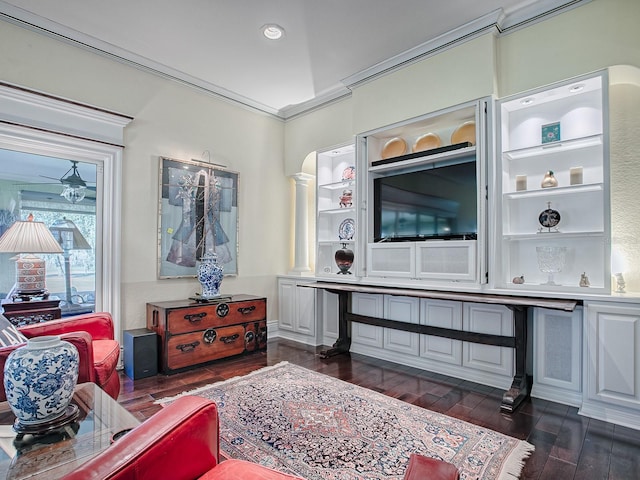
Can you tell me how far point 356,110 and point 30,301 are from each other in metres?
3.48

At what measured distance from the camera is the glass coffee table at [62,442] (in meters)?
1.10

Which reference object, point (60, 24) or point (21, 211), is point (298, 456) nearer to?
point (21, 211)

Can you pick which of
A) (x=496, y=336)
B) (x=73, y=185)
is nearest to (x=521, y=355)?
(x=496, y=336)

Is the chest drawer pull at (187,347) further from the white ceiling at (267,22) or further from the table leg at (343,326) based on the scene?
the white ceiling at (267,22)

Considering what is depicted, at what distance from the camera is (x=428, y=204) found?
11.6 ft

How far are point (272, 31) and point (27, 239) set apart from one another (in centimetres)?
255

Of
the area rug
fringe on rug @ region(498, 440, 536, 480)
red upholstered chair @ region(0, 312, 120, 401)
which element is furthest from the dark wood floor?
red upholstered chair @ region(0, 312, 120, 401)

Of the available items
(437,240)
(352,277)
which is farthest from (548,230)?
(352,277)

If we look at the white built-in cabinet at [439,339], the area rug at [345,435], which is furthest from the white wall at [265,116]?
the area rug at [345,435]

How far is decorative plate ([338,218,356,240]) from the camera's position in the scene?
429 cm

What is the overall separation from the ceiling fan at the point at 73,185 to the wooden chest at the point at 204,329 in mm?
1210

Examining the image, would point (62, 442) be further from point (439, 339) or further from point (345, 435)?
point (439, 339)

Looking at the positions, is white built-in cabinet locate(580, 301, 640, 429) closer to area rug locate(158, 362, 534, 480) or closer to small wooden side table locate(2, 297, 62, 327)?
area rug locate(158, 362, 534, 480)

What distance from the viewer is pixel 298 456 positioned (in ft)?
6.60
